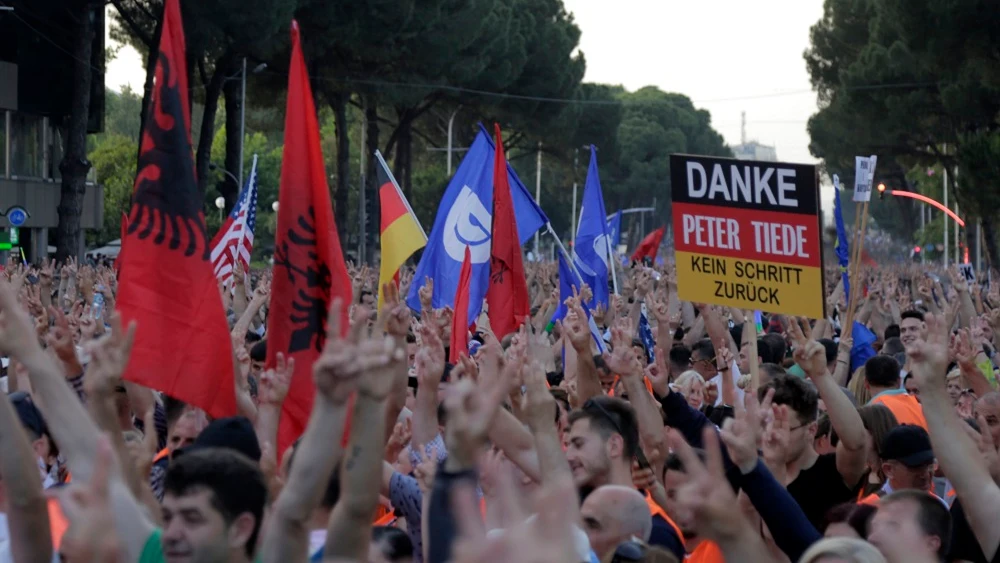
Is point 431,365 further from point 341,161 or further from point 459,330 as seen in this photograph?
point 341,161

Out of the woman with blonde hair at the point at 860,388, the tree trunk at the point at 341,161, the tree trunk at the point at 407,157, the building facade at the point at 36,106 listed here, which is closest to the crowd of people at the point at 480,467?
the woman with blonde hair at the point at 860,388

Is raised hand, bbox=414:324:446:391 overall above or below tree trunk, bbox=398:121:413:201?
below

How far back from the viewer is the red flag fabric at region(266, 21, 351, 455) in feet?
17.5

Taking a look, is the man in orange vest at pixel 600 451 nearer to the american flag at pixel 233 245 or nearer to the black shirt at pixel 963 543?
the black shirt at pixel 963 543

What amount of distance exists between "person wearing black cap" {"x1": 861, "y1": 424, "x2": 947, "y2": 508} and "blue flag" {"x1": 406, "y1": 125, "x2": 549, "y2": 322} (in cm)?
548

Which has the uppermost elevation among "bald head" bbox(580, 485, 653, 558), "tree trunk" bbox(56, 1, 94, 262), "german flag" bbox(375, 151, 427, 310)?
"tree trunk" bbox(56, 1, 94, 262)

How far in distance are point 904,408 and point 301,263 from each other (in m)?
3.03

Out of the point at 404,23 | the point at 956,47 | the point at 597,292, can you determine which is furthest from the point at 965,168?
the point at 597,292

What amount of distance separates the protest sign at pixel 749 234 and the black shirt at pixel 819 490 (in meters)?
1.08

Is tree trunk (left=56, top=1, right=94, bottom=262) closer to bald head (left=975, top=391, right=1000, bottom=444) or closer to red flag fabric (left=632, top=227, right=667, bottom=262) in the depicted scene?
red flag fabric (left=632, top=227, right=667, bottom=262)

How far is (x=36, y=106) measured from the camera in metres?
37.8

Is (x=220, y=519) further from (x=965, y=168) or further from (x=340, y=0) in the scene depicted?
(x=965, y=168)

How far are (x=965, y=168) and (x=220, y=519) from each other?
35950 millimetres

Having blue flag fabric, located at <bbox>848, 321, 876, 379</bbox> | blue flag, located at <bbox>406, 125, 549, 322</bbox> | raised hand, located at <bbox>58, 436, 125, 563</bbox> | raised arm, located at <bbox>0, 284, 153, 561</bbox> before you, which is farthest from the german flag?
raised hand, located at <bbox>58, 436, 125, 563</bbox>
